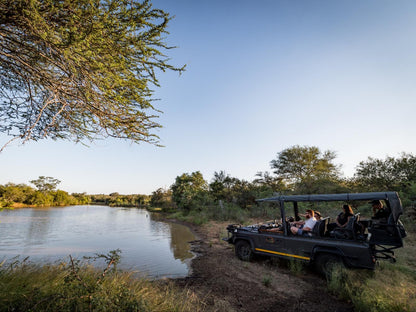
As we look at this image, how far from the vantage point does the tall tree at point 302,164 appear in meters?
27.3

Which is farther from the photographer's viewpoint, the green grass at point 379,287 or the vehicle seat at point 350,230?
the vehicle seat at point 350,230

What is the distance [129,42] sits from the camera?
3.65 metres

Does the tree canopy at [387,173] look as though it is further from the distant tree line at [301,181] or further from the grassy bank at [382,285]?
the grassy bank at [382,285]

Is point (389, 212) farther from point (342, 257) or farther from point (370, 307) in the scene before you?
point (370, 307)

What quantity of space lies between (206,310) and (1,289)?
3296mm

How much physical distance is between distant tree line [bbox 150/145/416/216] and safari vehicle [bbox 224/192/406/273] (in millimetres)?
14253

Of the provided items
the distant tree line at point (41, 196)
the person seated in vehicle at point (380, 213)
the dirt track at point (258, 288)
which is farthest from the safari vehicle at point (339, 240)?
the distant tree line at point (41, 196)

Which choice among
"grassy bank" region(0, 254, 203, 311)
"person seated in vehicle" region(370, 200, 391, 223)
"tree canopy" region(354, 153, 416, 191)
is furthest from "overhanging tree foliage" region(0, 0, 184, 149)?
"tree canopy" region(354, 153, 416, 191)

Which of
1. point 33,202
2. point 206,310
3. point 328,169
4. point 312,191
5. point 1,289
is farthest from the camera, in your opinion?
point 33,202

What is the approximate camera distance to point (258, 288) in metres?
5.12

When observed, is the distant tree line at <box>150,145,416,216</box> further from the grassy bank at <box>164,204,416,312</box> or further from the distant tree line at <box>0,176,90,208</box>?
the distant tree line at <box>0,176,90,208</box>

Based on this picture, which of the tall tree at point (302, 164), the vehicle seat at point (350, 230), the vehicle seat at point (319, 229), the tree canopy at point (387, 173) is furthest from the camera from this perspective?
the tall tree at point (302, 164)

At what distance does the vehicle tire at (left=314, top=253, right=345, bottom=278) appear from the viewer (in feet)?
17.5

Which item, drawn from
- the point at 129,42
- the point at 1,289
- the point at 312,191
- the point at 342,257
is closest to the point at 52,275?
the point at 1,289
